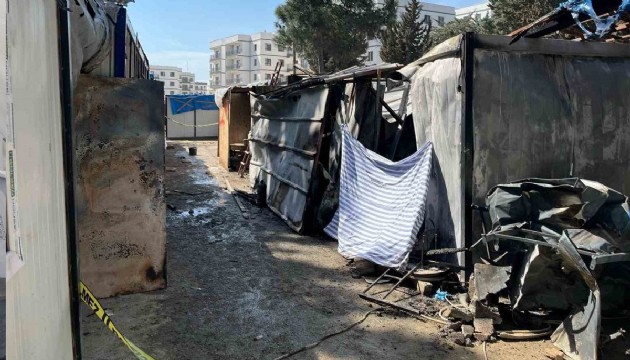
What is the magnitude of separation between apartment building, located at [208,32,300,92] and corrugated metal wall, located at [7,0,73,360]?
247ft

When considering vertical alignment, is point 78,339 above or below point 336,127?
below

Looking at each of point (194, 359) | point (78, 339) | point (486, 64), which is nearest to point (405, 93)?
point (486, 64)

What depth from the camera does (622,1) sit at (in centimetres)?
409

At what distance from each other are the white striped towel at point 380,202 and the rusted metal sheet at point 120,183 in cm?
236

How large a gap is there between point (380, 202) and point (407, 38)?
2595 centimetres

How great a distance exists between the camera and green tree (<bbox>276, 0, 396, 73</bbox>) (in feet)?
92.3

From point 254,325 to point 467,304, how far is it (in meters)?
2.04

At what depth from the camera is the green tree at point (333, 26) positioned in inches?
Result: 1107

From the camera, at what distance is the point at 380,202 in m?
5.77

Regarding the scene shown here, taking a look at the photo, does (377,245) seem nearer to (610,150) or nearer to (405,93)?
(405,93)

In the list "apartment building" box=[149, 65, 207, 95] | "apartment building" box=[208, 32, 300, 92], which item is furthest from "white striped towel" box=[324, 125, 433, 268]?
"apartment building" box=[149, 65, 207, 95]

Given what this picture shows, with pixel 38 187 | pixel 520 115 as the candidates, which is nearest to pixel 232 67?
pixel 520 115

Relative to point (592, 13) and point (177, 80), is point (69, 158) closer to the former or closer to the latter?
point (592, 13)

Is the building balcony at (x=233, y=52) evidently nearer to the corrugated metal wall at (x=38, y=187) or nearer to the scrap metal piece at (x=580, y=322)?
the scrap metal piece at (x=580, y=322)
